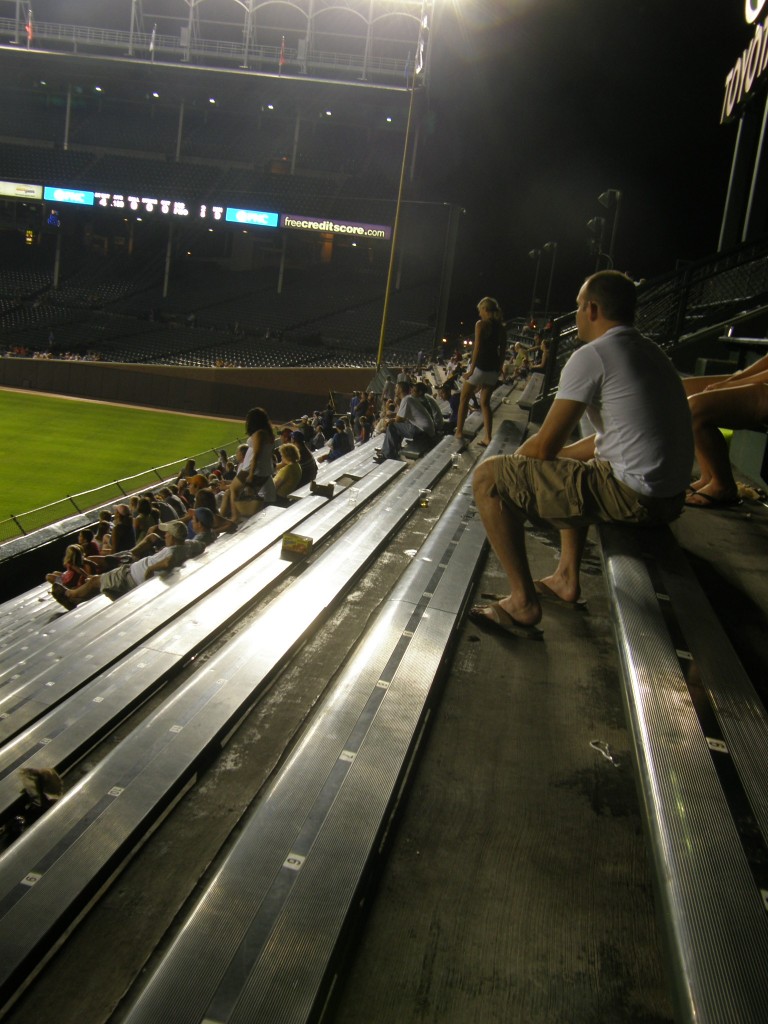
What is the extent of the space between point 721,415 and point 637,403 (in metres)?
1.23

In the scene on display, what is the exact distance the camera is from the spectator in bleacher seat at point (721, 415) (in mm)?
3848

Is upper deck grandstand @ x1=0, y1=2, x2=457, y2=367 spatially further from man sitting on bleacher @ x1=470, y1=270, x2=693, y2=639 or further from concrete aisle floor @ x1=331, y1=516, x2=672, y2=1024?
concrete aisle floor @ x1=331, y1=516, x2=672, y2=1024

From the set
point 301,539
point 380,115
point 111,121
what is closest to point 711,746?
point 301,539

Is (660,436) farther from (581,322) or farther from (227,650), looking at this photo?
(227,650)

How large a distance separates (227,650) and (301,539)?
62.7 inches

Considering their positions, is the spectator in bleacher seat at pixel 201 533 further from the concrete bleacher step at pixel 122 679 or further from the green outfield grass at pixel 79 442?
the green outfield grass at pixel 79 442

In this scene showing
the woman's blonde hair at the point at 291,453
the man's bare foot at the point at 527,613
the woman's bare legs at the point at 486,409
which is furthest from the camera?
the woman's blonde hair at the point at 291,453

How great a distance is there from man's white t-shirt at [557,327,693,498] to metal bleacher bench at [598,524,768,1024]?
39 cm

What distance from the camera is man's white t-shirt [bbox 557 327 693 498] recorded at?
114 inches

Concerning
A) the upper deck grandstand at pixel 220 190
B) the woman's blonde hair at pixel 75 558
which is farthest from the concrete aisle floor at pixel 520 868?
the upper deck grandstand at pixel 220 190

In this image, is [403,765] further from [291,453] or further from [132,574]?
[291,453]

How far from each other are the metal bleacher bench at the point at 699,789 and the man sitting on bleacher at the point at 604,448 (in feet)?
1.01

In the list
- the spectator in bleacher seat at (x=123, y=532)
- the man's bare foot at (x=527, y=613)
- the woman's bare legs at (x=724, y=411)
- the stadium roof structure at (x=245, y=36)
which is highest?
the stadium roof structure at (x=245, y=36)

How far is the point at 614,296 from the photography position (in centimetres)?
297
